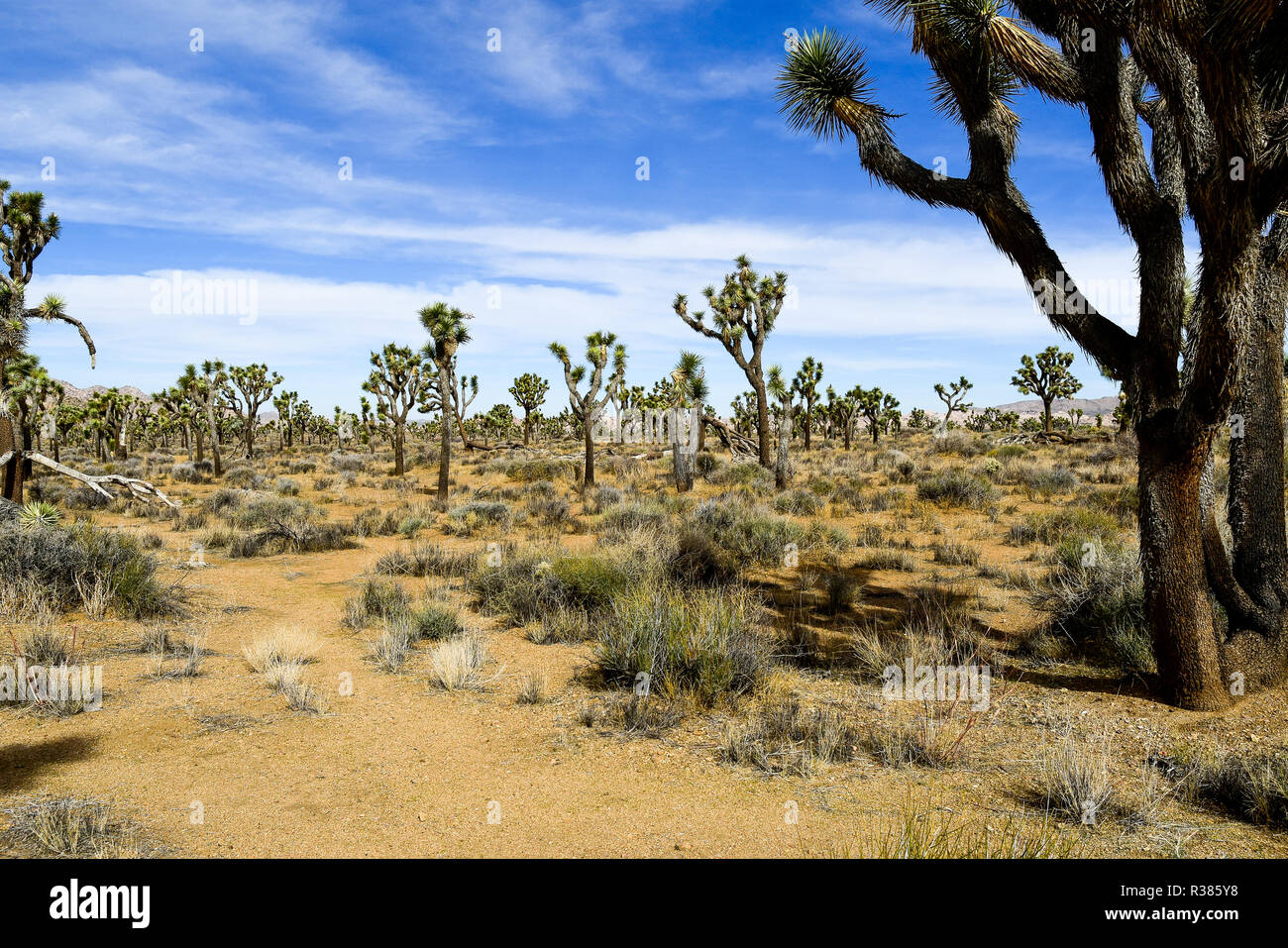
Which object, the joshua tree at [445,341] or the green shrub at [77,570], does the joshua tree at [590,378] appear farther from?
the green shrub at [77,570]

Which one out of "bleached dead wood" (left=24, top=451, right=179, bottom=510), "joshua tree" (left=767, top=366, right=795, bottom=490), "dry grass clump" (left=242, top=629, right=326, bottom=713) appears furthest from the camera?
"joshua tree" (left=767, top=366, right=795, bottom=490)

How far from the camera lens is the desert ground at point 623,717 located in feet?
13.5

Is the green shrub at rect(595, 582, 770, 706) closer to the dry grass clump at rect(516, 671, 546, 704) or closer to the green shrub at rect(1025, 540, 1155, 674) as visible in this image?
the dry grass clump at rect(516, 671, 546, 704)

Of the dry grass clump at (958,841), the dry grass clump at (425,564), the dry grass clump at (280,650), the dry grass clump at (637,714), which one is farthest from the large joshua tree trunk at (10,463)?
the dry grass clump at (958,841)

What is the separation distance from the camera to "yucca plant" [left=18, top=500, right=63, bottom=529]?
884 cm

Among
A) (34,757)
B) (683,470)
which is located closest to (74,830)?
(34,757)

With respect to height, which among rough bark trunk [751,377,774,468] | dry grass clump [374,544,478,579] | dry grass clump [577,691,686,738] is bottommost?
dry grass clump [577,691,686,738]

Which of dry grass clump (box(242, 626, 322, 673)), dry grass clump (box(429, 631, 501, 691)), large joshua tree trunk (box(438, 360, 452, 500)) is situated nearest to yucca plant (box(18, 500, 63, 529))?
dry grass clump (box(242, 626, 322, 673))

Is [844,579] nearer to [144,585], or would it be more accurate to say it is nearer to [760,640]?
[760,640]

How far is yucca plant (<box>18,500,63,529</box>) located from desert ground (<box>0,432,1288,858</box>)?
0.12m

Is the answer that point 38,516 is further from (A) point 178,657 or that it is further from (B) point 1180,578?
(B) point 1180,578

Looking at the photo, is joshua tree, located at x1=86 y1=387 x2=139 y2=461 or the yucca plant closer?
the yucca plant

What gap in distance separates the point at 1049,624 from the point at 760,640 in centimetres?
368

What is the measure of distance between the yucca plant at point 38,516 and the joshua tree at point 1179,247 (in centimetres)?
1158
